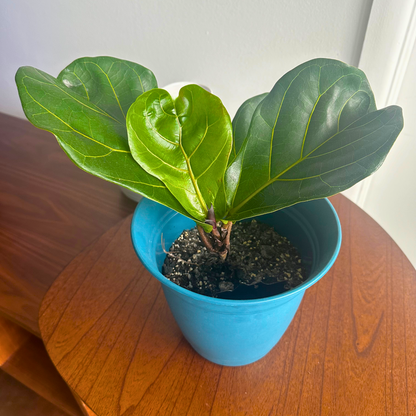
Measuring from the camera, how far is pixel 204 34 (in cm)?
80

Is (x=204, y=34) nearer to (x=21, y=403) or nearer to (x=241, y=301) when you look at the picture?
(x=241, y=301)

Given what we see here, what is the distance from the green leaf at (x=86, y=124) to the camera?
0.90 ft

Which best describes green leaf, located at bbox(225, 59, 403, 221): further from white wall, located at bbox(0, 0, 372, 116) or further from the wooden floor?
the wooden floor

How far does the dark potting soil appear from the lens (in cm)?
39

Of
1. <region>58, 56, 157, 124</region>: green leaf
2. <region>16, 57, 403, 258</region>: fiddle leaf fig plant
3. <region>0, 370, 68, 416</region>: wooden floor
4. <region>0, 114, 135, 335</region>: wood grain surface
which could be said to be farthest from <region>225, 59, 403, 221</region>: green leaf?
<region>0, 370, 68, 416</region>: wooden floor

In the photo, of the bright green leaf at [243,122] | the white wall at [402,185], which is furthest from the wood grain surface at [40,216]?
the white wall at [402,185]

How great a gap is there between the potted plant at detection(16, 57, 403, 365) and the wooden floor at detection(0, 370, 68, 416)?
0.71m

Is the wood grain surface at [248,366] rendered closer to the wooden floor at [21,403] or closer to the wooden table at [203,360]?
the wooden table at [203,360]

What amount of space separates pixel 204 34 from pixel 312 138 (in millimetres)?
594

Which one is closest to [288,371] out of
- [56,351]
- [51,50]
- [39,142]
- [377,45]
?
[56,351]

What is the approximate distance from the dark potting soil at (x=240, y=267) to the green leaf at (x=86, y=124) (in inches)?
3.8

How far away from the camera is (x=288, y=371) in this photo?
17.3 inches

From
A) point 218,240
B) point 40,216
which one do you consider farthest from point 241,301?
point 40,216

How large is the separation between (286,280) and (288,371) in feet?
0.44
